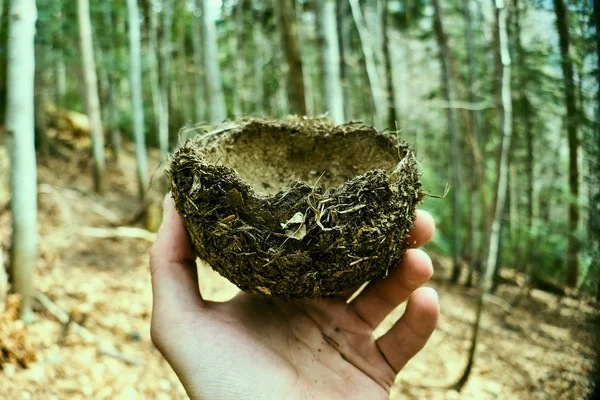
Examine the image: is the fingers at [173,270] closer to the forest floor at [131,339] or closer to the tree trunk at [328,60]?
the forest floor at [131,339]

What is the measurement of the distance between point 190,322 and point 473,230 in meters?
8.82

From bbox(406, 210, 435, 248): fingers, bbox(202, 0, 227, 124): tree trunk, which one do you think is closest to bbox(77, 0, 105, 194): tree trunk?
bbox(202, 0, 227, 124): tree trunk

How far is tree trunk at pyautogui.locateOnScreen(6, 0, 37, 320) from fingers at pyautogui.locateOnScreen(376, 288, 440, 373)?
137 inches

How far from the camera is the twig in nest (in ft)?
13.9

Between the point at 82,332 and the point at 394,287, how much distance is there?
3605 mm

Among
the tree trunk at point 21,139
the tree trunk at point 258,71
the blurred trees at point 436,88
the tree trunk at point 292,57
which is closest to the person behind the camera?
Result: the tree trunk at point 21,139

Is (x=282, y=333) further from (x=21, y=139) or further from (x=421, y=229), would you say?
(x=21, y=139)

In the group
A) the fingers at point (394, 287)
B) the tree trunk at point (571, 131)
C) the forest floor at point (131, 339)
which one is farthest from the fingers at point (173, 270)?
the tree trunk at point (571, 131)

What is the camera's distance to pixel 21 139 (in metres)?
3.81

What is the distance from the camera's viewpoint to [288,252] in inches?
68.3

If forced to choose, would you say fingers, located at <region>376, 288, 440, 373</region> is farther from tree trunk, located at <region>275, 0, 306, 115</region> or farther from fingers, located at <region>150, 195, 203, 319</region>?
tree trunk, located at <region>275, 0, 306, 115</region>

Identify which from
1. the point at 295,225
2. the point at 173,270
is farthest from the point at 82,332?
the point at 295,225

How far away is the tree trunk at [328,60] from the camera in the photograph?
406cm

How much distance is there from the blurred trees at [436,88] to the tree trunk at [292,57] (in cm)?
1
